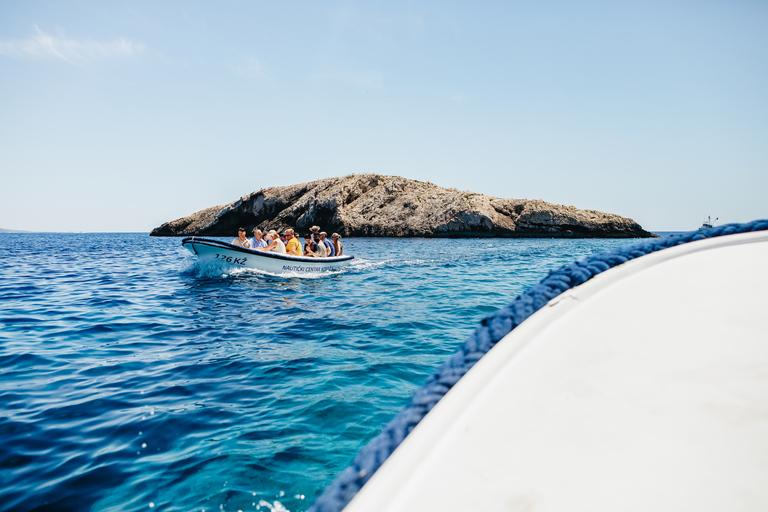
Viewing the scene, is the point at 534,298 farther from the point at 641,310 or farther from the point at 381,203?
the point at 381,203

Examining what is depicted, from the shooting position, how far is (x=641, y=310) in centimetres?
104

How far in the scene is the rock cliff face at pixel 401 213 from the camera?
4912 centimetres

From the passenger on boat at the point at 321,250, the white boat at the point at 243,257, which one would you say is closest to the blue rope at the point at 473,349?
the white boat at the point at 243,257

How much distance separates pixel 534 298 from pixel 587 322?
0.49 feet

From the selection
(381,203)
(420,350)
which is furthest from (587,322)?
(381,203)

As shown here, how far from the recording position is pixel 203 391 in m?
4.02

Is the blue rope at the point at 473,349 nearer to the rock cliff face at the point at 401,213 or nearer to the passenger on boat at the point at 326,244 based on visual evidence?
the passenger on boat at the point at 326,244

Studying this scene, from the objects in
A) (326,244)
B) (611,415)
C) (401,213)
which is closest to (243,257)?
(326,244)

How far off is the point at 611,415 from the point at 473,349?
330mm

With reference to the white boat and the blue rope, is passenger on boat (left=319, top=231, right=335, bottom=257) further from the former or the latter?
the blue rope

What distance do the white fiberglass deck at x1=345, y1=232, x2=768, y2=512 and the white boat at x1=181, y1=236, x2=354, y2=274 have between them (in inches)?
443

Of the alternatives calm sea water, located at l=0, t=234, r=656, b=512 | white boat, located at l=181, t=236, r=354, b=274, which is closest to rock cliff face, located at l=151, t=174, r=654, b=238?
white boat, located at l=181, t=236, r=354, b=274

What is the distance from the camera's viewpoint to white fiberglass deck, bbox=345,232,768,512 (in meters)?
0.71

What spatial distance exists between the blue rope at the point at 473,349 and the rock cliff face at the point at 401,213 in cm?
4832
